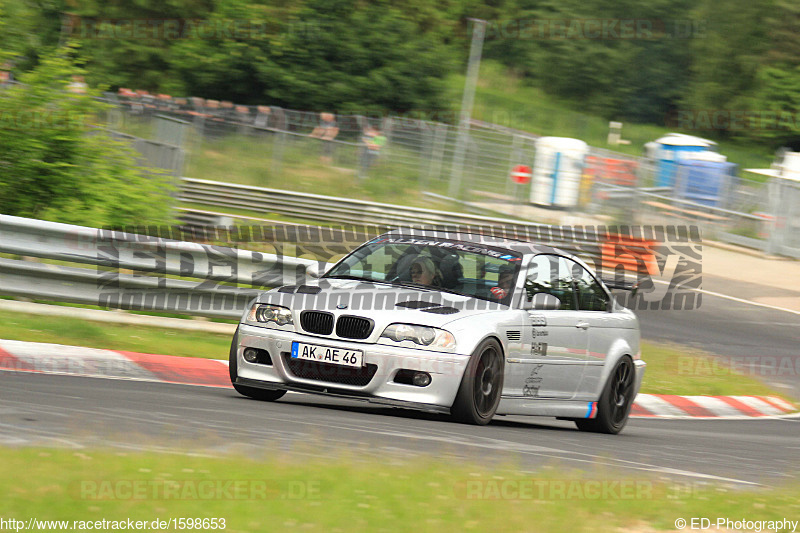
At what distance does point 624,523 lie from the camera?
185 inches

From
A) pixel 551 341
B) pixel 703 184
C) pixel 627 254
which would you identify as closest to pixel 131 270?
pixel 551 341

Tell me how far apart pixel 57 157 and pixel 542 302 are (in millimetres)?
7158

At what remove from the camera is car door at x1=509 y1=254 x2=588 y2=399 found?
27.0 feet

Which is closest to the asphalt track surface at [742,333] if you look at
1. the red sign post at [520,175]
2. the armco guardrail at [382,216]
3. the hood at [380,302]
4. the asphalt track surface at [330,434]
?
the armco guardrail at [382,216]

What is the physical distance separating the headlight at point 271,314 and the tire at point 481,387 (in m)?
1.29

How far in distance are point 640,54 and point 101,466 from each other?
6417 cm

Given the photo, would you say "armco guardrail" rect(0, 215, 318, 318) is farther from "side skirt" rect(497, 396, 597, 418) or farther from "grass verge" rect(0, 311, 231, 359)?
"side skirt" rect(497, 396, 597, 418)

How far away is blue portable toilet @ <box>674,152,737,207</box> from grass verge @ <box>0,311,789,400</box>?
1631cm

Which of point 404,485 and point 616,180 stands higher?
point 616,180

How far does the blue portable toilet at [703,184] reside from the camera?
30.5 m

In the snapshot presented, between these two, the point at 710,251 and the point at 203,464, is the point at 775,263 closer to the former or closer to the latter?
the point at 710,251

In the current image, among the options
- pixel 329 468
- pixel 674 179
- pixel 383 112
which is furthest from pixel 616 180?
pixel 329 468

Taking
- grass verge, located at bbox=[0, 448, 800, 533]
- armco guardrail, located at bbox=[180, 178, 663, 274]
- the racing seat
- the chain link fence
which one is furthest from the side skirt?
the chain link fence

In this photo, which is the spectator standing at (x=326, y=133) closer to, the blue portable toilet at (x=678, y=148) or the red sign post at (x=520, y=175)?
the red sign post at (x=520, y=175)
